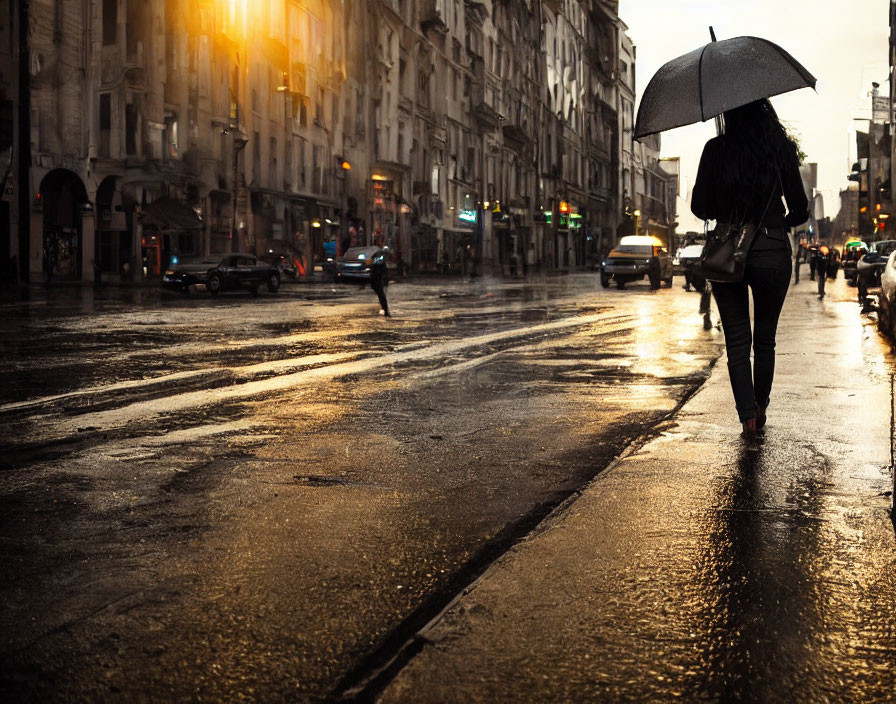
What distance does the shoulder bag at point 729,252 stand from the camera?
615cm

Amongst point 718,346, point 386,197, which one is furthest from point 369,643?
point 386,197

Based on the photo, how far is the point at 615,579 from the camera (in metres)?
3.45

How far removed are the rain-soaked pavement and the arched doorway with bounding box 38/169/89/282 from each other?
102 ft

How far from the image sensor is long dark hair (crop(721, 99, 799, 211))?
20.1ft

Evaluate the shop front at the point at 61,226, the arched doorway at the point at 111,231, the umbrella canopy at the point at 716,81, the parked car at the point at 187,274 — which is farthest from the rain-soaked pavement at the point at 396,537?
the arched doorway at the point at 111,231

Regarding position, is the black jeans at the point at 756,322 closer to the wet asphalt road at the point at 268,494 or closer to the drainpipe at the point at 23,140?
the wet asphalt road at the point at 268,494

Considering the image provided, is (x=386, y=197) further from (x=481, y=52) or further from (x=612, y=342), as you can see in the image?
(x=612, y=342)

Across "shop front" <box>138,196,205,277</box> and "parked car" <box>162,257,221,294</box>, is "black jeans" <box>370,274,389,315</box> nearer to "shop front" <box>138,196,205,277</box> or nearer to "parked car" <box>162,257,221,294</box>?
"parked car" <box>162,257,221,294</box>

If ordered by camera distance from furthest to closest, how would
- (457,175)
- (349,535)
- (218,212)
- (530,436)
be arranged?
(457,175), (218,212), (530,436), (349,535)

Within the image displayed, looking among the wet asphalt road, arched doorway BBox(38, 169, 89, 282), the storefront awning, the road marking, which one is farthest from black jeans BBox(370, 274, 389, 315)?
the storefront awning

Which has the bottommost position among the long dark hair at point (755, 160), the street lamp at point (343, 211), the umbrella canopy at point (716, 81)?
the long dark hair at point (755, 160)

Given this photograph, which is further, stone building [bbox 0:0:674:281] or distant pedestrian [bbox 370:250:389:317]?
stone building [bbox 0:0:674:281]

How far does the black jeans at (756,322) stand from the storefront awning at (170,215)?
37.6 metres

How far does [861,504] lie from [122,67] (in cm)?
4019
